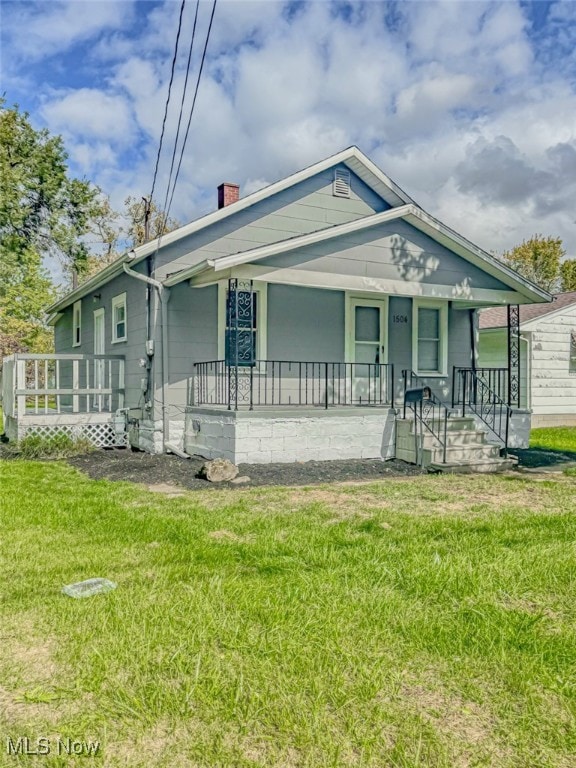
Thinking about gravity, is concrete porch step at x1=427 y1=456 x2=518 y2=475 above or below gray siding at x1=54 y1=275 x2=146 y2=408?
below

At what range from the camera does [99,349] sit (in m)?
13.9

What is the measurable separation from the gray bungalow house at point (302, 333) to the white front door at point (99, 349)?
0.11 metres

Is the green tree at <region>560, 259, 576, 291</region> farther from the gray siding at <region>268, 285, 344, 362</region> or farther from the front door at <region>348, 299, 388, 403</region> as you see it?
the gray siding at <region>268, 285, 344, 362</region>

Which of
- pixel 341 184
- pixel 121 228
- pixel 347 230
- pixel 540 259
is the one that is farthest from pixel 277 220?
pixel 540 259

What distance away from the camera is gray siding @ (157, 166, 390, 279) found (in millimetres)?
10719

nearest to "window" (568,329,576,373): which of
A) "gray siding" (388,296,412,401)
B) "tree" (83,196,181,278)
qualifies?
"gray siding" (388,296,412,401)

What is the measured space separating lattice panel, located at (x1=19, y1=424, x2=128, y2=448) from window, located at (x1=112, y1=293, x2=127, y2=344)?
6.38 feet

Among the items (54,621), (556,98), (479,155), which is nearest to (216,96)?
(556,98)

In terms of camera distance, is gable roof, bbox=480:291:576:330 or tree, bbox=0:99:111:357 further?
tree, bbox=0:99:111:357

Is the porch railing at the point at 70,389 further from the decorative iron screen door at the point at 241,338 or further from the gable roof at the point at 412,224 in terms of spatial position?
the gable roof at the point at 412,224

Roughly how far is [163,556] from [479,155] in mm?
27920

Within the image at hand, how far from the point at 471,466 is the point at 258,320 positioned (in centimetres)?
469

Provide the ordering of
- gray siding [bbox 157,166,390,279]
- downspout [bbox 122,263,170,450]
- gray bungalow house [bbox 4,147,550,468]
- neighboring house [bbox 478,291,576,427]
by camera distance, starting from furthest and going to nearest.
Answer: neighboring house [bbox 478,291,576,427], gray siding [bbox 157,166,390,279], downspout [bbox 122,263,170,450], gray bungalow house [bbox 4,147,550,468]

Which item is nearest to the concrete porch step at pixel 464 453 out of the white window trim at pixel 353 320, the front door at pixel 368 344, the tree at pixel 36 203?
the front door at pixel 368 344
